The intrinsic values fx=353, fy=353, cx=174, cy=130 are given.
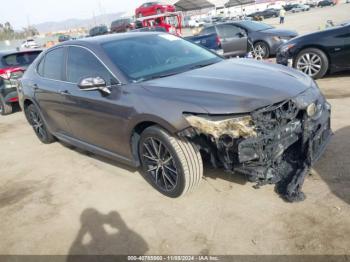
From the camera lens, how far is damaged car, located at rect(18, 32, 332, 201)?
10.3 feet

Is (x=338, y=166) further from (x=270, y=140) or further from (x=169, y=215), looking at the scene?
(x=169, y=215)

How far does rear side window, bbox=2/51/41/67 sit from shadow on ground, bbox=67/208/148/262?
658 cm

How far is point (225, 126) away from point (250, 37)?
10146 mm

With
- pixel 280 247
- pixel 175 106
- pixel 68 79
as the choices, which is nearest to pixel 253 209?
pixel 280 247

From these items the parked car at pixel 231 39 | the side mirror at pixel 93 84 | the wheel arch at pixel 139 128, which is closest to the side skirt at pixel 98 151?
the wheel arch at pixel 139 128

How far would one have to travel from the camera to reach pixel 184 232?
3.29 meters

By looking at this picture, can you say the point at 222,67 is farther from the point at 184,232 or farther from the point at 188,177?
the point at 184,232

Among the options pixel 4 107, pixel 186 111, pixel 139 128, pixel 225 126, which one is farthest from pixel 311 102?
pixel 4 107

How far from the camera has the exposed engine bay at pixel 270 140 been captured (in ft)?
10.1

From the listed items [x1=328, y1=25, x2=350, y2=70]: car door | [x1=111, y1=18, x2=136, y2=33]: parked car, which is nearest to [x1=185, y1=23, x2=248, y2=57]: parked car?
[x1=328, y1=25, x2=350, y2=70]: car door

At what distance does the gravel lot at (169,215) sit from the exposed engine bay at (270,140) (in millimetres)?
260

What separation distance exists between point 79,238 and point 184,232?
104 centimetres

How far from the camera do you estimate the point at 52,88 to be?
5.00 metres

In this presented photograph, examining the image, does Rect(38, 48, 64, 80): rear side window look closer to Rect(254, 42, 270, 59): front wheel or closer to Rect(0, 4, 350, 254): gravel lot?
Rect(0, 4, 350, 254): gravel lot
